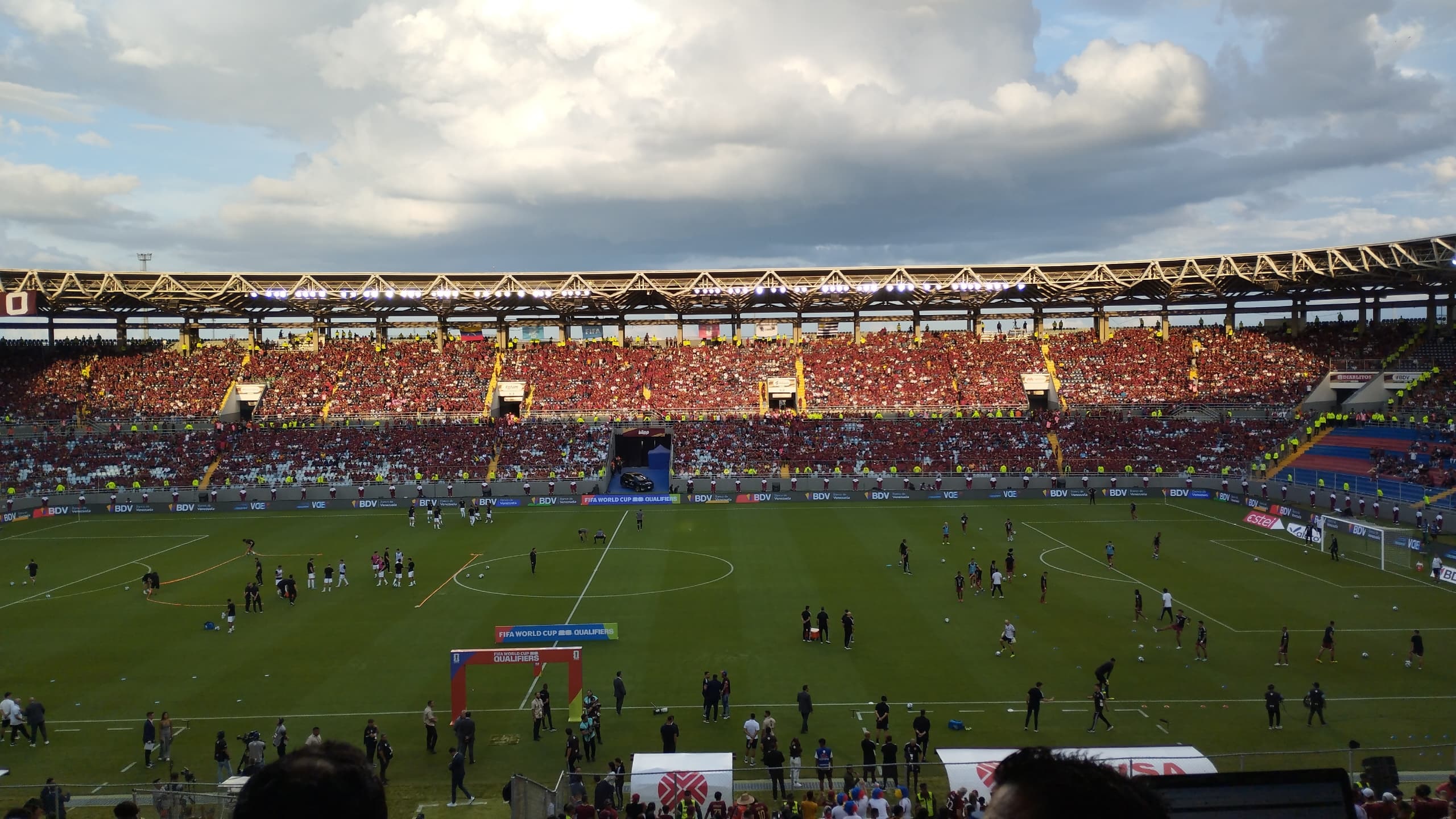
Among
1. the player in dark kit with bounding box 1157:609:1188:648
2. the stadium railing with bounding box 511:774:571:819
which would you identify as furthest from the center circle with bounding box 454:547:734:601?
the stadium railing with bounding box 511:774:571:819

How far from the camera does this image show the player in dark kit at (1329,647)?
25.2 m

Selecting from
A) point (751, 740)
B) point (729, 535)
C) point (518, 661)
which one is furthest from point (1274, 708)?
point (729, 535)

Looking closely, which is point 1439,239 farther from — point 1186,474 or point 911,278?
point 911,278

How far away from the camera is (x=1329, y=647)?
2530 cm

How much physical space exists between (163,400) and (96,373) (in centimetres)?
915

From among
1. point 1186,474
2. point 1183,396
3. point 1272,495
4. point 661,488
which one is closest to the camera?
point 1272,495

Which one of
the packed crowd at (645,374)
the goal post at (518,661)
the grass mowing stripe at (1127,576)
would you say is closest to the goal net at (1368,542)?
the grass mowing stripe at (1127,576)

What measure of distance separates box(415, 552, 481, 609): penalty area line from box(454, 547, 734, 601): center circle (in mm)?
97

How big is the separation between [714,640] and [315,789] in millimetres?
27273

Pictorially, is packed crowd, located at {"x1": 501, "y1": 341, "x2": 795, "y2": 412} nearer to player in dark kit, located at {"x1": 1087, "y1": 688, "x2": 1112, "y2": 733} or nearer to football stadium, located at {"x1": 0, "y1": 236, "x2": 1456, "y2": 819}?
football stadium, located at {"x1": 0, "y1": 236, "x2": 1456, "y2": 819}

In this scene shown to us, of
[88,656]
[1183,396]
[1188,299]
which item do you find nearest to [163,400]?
[88,656]

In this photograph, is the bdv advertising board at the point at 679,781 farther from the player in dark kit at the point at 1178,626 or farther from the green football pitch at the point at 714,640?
the player in dark kit at the point at 1178,626

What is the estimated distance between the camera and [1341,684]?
24.0 m

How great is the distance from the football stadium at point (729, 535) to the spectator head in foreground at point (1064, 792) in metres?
1.51
